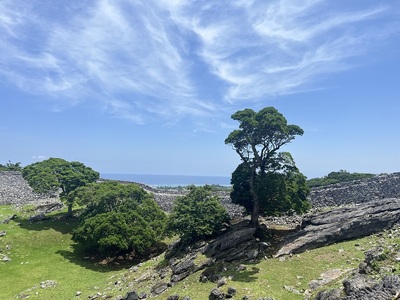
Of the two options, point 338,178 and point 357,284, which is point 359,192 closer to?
point 338,178

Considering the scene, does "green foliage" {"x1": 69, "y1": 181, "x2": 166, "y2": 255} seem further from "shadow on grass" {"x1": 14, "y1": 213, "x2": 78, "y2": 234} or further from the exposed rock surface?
the exposed rock surface

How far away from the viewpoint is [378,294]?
14.1m

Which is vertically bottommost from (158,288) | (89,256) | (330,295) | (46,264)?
(46,264)

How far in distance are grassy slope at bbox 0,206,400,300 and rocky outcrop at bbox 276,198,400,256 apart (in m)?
1.08

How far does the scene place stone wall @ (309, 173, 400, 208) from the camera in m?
42.0

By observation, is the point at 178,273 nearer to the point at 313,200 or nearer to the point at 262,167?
the point at 262,167

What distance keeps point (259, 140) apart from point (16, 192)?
230 ft

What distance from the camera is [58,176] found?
186ft

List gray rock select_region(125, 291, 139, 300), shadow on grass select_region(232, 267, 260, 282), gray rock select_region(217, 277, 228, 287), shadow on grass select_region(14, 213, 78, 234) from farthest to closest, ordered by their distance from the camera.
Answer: shadow on grass select_region(14, 213, 78, 234), gray rock select_region(125, 291, 139, 300), shadow on grass select_region(232, 267, 260, 282), gray rock select_region(217, 277, 228, 287)

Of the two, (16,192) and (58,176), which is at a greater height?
(58,176)

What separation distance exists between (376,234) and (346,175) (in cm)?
4397

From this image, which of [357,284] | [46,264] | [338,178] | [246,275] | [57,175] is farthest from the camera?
[338,178]

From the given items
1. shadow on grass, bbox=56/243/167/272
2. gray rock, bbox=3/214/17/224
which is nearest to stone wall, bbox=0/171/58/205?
gray rock, bbox=3/214/17/224

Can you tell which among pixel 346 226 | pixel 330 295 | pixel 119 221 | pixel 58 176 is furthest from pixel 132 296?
pixel 58 176
